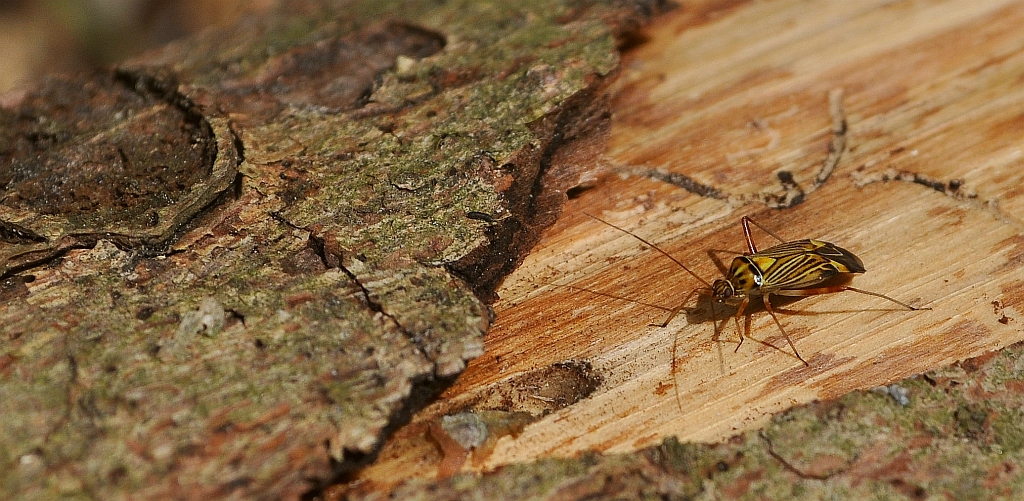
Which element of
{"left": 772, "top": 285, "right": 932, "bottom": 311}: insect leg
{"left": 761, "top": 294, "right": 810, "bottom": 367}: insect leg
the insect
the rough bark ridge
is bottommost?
{"left": 761, "top": 294, "right": 810, "bottom": 367}: insect leg

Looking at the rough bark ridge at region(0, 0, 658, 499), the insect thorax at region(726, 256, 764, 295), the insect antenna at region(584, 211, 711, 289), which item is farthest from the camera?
the insect antenna at region(584, 211, 711, 289)

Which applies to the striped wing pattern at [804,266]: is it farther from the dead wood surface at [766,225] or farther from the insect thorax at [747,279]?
the dead wood surface at [766,225]

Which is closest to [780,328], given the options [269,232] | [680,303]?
[680,303]

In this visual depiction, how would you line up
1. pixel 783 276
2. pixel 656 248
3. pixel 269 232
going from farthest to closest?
pixel 656 248
pixel 783 276
pixel 269 232

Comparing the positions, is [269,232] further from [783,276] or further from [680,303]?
[783,276]

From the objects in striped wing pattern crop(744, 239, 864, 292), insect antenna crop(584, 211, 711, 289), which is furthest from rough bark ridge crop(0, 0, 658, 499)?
striped wing pattern crop(744, 239, 864, 292)

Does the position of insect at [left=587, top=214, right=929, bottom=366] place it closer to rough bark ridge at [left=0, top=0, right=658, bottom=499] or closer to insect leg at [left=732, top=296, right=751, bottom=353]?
insect leg at [left=732, top=296, right=751, bottom=353]

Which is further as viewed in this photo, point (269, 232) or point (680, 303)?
point (680, 303)

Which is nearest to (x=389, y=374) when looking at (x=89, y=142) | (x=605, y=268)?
(x=605, y=268)
